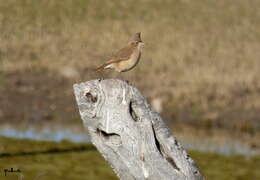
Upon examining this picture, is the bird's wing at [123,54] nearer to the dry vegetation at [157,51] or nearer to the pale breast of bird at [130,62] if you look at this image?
the pale breast of bird at [130,62]

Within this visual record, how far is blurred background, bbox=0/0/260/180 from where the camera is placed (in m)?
21.5

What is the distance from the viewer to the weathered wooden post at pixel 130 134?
5215mm

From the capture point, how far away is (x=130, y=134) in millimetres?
5277

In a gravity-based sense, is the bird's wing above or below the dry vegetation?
below

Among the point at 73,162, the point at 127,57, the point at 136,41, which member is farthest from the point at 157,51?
the point at 127,57

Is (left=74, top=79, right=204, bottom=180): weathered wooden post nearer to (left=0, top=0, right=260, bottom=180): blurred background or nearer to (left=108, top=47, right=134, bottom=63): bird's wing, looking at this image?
(left=108, top=47, right=134, bottom=63): bird's wing

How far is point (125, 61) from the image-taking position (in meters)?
7.70

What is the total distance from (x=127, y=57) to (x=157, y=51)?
34.8 m

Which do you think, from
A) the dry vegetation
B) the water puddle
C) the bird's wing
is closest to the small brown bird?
the bird's wing

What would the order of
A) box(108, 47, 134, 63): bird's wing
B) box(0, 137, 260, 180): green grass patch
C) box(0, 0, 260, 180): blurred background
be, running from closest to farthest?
1. box(108, 47, 134, 63): bird's wing
2. box(0, 137, 260, 180): green grass patch
3. box(0, 0, 260, 180): blurred background

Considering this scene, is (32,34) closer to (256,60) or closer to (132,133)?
(256,60)

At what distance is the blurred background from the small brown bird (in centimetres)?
1086

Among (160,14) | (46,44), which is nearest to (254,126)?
(46,44)

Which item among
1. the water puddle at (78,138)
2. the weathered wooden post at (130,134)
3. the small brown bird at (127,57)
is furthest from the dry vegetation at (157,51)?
the weathered wooden post at (130,134)
